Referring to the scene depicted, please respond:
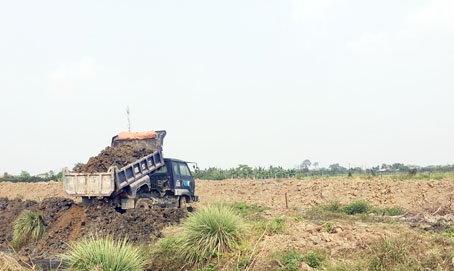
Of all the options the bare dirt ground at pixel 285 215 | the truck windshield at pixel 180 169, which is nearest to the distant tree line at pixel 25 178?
the bare dirt ground at pixel 285 215

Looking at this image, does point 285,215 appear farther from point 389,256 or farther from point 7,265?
point 7,265

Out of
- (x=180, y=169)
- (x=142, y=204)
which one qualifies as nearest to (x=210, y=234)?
(x=142, y=204)

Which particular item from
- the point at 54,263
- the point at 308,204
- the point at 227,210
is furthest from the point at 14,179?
the point at 227,210

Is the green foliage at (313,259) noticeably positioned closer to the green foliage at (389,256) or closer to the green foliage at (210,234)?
the green foliage at (389,256)

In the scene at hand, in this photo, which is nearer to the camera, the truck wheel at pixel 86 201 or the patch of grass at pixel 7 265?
the patch of grass at pixel 7 265

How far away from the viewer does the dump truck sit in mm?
15438

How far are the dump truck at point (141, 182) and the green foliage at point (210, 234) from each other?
20.6 feet

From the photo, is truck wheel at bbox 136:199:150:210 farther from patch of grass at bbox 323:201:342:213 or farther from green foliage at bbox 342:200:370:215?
green foliage at bbox 342:200:370:215

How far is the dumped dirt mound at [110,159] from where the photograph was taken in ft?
52.2

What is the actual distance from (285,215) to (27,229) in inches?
382

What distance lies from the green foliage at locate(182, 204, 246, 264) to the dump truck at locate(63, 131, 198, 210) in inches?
247

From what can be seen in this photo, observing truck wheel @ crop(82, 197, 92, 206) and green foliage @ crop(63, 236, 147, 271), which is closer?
green foliage @ crop(63, 236, 147, 271)

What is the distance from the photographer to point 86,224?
48.7ft

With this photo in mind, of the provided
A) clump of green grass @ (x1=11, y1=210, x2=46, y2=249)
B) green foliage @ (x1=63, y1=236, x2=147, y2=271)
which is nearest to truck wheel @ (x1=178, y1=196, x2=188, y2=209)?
clump of green grass @ (x1=11, y1=210, x2=46, y2=249)
